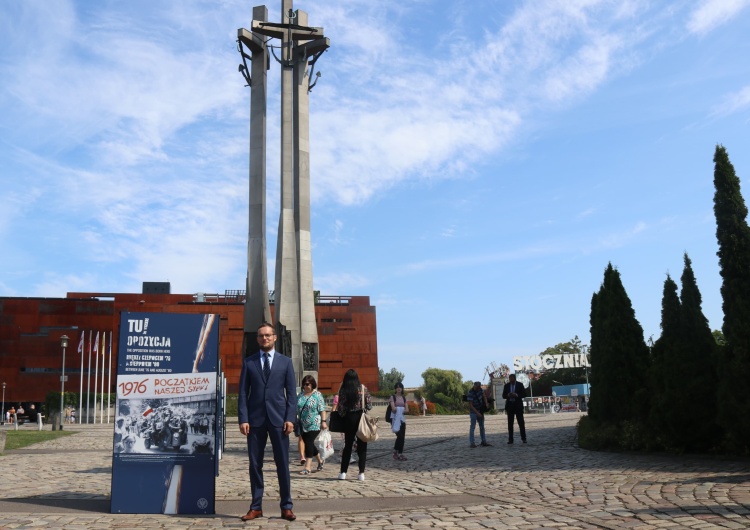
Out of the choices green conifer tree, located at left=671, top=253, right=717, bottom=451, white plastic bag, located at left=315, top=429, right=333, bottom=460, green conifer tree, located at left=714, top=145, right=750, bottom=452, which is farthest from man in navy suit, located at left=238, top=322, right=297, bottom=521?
green conifer tree, located at left=671, top=253, right=717, bottom=451

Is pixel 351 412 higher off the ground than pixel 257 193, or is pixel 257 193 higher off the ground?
pixel 257 193

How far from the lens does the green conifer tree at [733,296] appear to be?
1045cm

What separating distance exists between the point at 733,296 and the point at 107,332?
218 feet

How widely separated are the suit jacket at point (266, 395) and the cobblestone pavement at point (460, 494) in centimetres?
94

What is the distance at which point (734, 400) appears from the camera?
10.5m

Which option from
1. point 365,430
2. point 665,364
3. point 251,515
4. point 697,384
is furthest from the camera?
point 665,364

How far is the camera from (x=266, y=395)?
273 inches

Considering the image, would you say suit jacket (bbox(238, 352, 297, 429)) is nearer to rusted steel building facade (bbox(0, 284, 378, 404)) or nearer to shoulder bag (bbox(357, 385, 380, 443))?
shoulder bag (bbox(357, 385, 380, 443))

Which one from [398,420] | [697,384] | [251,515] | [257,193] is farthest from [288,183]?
[251,515]

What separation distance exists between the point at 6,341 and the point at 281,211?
45.2m

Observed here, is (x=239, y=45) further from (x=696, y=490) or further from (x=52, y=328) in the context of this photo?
(x=52, y=328)

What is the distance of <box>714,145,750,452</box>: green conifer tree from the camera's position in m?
10.4

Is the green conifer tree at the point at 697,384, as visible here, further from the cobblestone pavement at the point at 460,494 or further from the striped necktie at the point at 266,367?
the striped necktie at the point at 266,367

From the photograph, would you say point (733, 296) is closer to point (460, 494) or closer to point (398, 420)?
point (460, 494)
